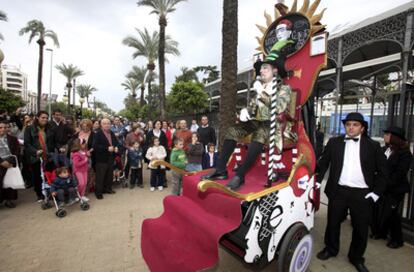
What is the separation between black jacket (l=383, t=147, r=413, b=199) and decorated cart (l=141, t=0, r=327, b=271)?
1409 mm

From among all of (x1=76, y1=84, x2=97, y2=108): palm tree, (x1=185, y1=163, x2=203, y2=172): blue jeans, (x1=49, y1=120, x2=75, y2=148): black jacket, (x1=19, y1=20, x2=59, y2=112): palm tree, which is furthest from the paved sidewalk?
(x1=76, y1=84, x2=97, y2=108): palm tree

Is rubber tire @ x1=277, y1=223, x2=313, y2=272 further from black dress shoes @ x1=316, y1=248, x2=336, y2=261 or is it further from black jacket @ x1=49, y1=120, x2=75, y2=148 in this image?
black jacket @ x1=49, y1=120, x2=75, y2=148

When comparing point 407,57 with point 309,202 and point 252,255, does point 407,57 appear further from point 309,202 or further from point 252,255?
point 252,255

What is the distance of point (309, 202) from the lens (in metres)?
2.70

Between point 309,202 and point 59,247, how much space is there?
340 cm

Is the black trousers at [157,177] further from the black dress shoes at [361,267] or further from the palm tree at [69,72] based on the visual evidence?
the palm tree at [69,72]

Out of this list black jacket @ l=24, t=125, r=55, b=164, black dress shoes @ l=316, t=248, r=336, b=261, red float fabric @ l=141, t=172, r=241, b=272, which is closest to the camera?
red float fabric @ l=141, t=172, r=241, b=272

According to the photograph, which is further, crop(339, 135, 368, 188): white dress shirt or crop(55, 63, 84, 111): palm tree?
crop(55, 63, 84, 111): palm tree

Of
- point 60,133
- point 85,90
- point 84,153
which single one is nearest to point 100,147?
point 84,153

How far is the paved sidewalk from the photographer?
2857 millimetres

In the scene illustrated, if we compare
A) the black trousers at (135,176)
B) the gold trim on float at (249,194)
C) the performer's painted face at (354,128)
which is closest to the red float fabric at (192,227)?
the gold trim on float at (249,194)

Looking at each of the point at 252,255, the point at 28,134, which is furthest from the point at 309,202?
the point at 28,134

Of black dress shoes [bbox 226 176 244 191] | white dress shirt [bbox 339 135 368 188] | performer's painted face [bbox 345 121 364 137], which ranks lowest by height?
black dress shoes [bbox 226 176 244 191]

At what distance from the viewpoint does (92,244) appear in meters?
3.29
